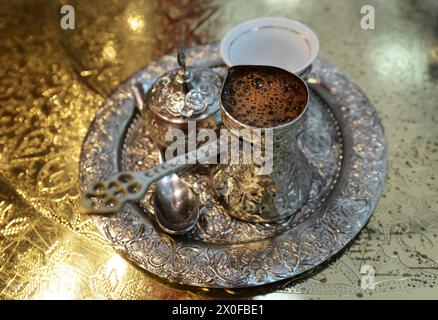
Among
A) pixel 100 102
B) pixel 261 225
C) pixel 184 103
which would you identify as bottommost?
pixel 261 225

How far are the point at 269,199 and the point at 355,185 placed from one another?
8.8 inches

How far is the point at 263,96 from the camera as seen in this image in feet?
2.92

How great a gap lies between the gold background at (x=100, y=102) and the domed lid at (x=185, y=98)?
1.05 feet

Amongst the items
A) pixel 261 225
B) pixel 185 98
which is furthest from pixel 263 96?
pixel 261 225

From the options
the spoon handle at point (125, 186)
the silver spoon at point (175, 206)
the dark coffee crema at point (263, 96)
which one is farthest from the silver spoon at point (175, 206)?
the dark coffee crema at point (263, 96)

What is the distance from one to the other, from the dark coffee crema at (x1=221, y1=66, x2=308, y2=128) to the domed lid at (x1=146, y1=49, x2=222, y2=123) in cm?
12

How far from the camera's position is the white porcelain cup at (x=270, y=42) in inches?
45.9

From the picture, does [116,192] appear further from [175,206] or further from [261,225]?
[261,225]

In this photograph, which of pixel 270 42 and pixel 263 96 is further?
pixel 270 42

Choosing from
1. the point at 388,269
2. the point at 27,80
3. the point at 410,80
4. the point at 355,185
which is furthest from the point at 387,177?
the point at 27,80

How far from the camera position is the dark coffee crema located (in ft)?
2.80

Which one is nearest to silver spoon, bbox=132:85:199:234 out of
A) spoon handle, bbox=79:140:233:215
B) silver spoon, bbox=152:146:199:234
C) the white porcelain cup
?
silver spoon, bbox=152:146:199:234

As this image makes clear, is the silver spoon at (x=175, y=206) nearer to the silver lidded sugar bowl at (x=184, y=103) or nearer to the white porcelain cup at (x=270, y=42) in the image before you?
the silver lidded sugar bowl at (x=184, y=103)

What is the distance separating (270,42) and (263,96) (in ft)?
1.26
